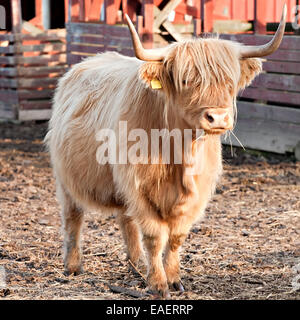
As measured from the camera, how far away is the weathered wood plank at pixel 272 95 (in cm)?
825

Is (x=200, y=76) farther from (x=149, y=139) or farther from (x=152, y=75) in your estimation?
(x=149, y=139)

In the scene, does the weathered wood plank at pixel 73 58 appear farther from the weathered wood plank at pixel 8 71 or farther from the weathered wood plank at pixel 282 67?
the weathered wood plank at pixel 282 67

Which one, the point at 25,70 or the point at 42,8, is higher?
the point at 42,8

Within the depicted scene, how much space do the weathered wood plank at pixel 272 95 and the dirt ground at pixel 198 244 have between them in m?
0.81

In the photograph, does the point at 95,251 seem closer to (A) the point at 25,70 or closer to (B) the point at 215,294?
(B) the point at 215,294

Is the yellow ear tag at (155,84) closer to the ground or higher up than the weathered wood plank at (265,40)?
higher up

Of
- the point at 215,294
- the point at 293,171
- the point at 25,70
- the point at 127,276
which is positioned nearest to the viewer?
the point at 215,294

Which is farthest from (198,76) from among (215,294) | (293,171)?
(293,171)

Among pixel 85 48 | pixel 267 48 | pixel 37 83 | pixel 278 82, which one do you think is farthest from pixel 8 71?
pixel 267 48

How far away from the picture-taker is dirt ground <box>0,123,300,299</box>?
434cm

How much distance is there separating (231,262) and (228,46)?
5.41ft

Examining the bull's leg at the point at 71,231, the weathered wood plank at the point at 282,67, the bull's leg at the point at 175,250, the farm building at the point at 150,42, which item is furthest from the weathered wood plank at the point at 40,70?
the bull's leg at the point at 175,250

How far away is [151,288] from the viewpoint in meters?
4.25

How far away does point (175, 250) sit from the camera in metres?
4.41
